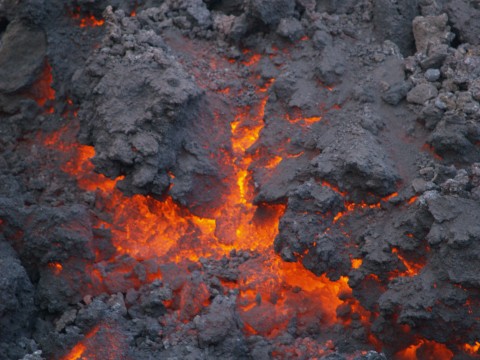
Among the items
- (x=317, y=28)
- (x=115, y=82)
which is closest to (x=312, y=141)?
(x=317, y=28)

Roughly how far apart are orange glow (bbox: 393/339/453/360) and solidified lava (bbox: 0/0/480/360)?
0.01m

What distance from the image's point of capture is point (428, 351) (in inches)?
225

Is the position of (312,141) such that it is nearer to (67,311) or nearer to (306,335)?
(306,335)

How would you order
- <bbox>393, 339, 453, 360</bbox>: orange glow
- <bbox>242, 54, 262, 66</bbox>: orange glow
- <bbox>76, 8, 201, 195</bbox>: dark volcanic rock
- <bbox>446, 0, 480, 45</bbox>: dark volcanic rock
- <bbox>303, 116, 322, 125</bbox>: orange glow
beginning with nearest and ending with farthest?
<bbox>393, 339, 453, 360</bbox>: orange glow
<bbox>76, 8, 201, 195</bbox>: dark volcanic rock
<bbox>303, 116, 322, 125</bbox>: orange glow
<bbox>446, 0, 480, 45</bbox>: dark volcanic rock
<bbox>242, 54, 262, 66</bbox>: orange glow

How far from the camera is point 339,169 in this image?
6.06 m

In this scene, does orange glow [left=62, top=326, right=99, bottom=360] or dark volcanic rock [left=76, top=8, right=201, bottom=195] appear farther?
dark volcanic rock [left=76, top=8, right=201, bottom=195]

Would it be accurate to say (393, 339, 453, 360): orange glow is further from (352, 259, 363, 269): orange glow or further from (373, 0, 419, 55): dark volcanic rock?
(373, 0, 419, 55): dark volcanic rock

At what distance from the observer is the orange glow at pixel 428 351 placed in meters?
5.67

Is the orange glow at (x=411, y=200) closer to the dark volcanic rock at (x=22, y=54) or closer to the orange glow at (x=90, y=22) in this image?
the orange glow at (x=90, y=22)

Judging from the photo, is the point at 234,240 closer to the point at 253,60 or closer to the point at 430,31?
the point at 253,60

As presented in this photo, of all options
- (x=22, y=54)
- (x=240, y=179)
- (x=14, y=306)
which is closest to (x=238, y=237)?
(x=240, y=179)

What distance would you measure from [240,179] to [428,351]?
2115 mm

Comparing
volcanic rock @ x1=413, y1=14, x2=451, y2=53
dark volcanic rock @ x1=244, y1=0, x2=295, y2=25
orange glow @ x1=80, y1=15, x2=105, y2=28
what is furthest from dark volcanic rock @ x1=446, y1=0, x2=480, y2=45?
orange glow @ x1=80, y1=15, x2=105, y2=28

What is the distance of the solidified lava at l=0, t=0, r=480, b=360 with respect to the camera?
5.68 m
